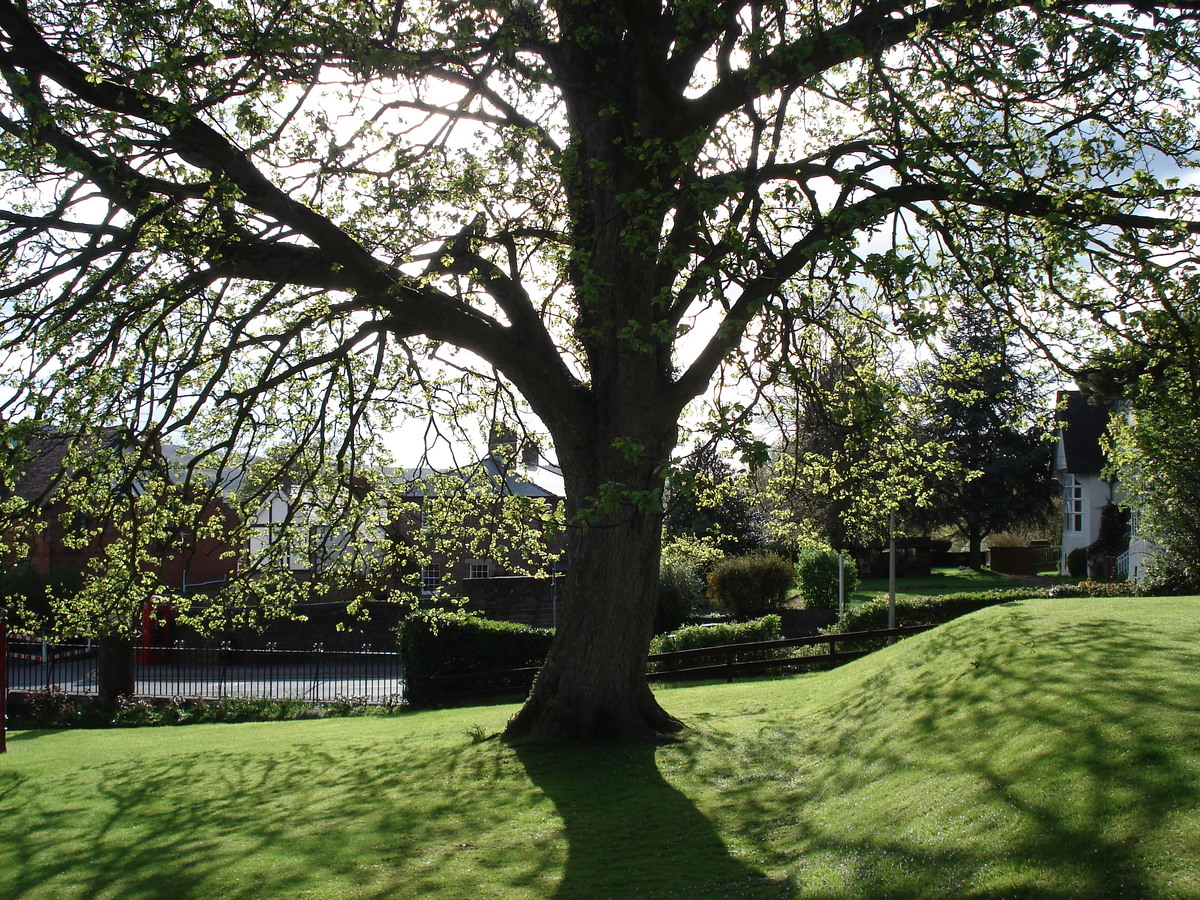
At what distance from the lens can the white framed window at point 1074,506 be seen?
152ft

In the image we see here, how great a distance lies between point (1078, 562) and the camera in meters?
44.4

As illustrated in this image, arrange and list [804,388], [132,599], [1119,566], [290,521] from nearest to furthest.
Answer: [804,388] → [132,599] → [290,521] → [1119,566]

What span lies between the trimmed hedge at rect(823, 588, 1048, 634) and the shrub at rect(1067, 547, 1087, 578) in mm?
18087

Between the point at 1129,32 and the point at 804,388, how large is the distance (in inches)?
189

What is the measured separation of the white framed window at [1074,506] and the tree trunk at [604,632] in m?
40.8

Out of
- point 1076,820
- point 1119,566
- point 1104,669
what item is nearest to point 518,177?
point 1104,669

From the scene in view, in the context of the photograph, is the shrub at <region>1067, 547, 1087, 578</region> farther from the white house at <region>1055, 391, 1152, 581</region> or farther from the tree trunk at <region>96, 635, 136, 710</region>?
the tree trunk at <region>96, 635, 136, 710</region>

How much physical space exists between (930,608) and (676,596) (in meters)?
9.23

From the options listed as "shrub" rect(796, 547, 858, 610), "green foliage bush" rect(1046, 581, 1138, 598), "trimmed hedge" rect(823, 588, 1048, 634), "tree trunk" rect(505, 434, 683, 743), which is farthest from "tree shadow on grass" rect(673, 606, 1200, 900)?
"shrub" rect(796, 547, 858, 610)

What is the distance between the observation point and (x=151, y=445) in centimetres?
1043

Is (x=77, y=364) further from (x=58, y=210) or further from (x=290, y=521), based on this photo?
(x=290, y=521)

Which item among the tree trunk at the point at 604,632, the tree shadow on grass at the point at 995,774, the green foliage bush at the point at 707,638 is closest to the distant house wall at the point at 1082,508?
the green foliage bush at the point at 707,638

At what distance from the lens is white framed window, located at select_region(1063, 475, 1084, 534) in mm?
46469

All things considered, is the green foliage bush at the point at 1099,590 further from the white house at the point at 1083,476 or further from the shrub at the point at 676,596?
the white house at the point at 1083,476
